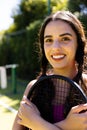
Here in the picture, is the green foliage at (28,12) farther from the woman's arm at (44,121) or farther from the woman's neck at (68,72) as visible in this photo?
the woman's arm at (44,121)

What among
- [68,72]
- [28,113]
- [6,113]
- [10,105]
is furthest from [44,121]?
[10,105]

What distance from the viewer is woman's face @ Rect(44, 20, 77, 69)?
5.75ft

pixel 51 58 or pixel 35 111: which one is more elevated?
pixel 51 58

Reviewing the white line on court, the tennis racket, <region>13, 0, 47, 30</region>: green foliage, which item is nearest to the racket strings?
the tennis racket

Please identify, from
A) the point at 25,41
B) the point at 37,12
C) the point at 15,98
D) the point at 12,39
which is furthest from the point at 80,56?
the point at 37,12

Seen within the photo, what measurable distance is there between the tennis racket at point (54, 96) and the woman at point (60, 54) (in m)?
0.04

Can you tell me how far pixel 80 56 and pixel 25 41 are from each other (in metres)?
14.6

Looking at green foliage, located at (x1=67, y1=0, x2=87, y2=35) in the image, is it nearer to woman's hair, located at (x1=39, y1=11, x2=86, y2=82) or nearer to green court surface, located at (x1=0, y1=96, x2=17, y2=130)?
green court surface, located at (x1=0, y1=96, x2=17, y2=130)

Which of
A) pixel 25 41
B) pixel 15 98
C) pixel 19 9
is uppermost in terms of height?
pixel 19 9

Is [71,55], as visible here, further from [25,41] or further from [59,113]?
[25,41]

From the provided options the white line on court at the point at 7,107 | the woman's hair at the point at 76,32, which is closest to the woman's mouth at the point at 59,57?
the woman's hair at the point at 76,32

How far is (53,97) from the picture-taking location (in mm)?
1735

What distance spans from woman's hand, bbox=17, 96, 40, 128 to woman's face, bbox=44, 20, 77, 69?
21cm

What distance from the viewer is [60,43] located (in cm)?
175
